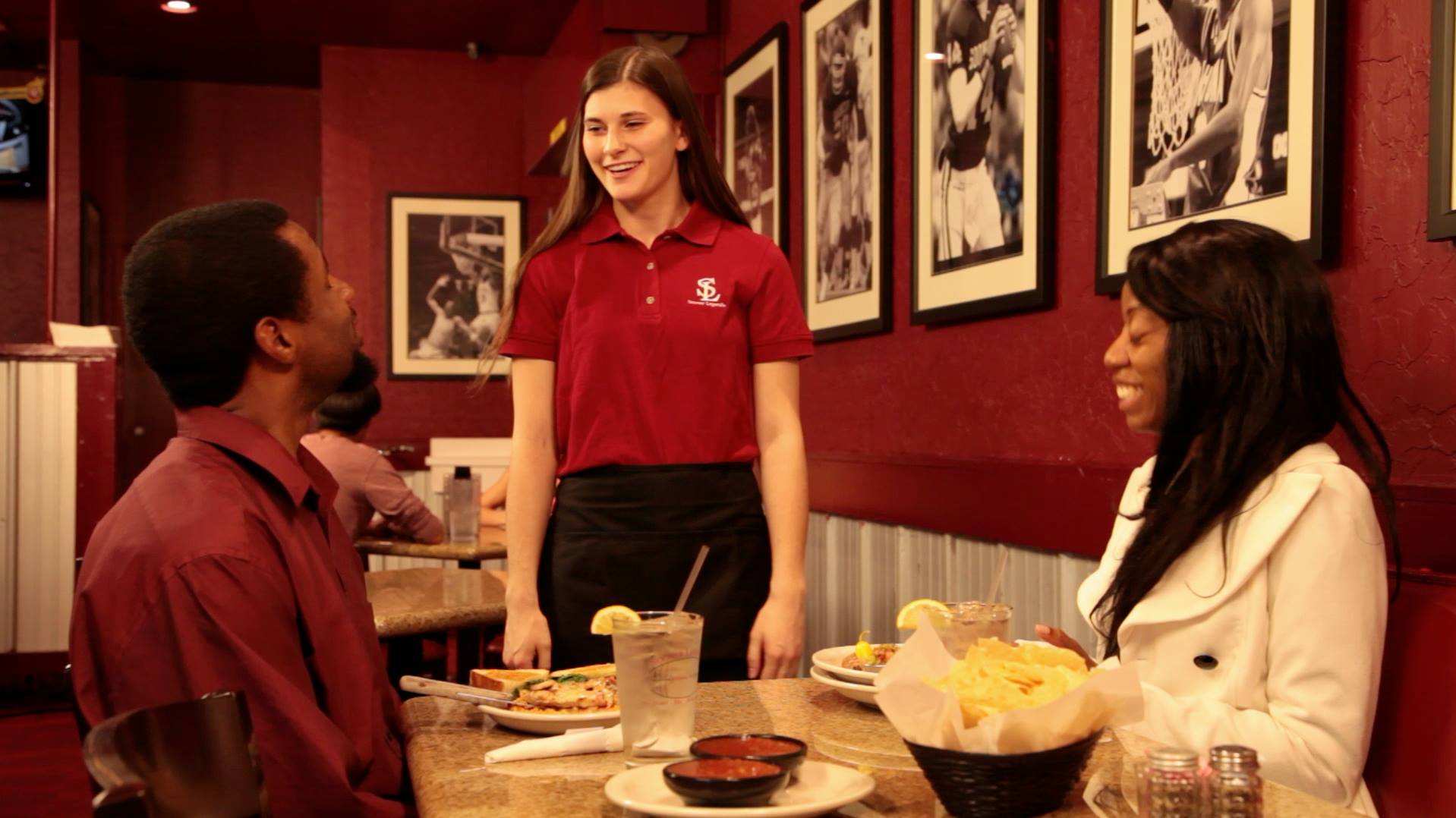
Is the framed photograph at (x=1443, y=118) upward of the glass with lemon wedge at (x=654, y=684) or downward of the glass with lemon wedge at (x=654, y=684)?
upward

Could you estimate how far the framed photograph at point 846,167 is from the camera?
3.61 metres

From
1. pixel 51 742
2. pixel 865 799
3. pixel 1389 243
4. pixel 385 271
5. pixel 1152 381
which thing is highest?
pixel 385 271

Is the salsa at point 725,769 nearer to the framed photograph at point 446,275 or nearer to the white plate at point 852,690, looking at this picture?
the white plate at point 852,690

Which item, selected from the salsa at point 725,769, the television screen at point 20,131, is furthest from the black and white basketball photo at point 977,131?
the television screen at point 20,131

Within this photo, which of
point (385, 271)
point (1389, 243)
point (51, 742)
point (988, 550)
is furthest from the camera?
point (385, 271)

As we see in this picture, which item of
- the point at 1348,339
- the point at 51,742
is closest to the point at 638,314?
the point at 1348,339

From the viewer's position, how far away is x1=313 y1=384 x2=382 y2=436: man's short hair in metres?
4.45

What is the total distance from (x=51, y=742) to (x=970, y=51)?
4403mm

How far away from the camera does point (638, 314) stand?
7.11ft

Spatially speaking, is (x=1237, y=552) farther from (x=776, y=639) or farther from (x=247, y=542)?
(x=247, y=542)

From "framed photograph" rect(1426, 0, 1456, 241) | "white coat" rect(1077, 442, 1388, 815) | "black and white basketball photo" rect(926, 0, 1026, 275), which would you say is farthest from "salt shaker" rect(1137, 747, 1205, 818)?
"black and white basketball photo" rect(926, 0, 1026, 275)

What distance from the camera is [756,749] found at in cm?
115

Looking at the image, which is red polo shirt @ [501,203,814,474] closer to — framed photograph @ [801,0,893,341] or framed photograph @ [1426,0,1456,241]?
framed photograph @ [1426,0,1456,241]

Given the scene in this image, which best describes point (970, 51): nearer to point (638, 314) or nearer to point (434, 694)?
point (638, 314)
